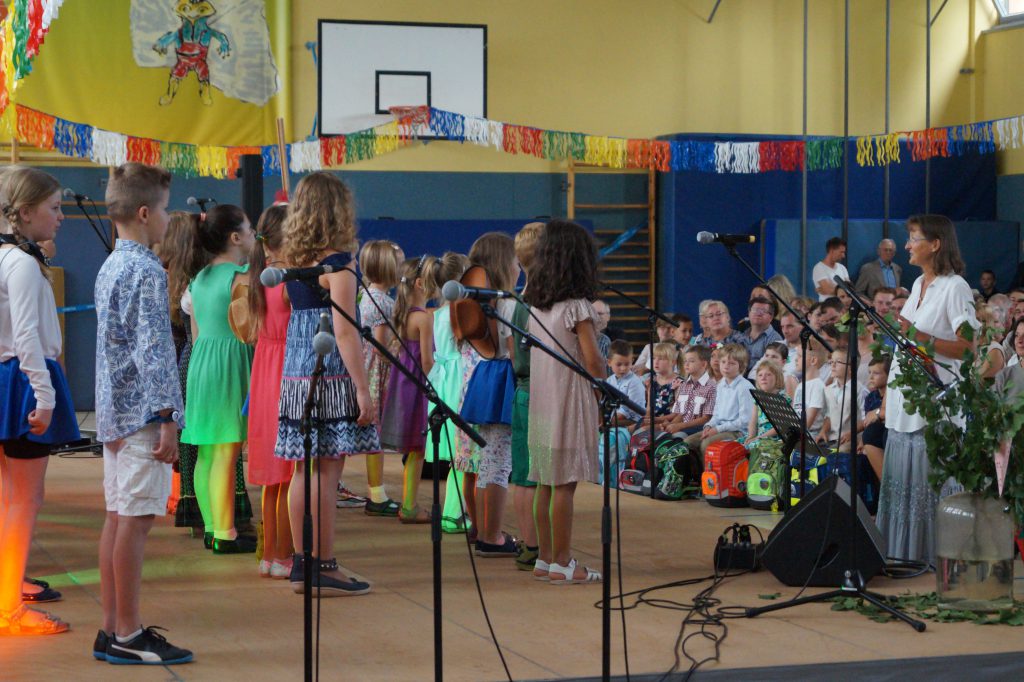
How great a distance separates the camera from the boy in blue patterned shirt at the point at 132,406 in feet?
11.8

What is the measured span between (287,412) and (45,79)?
784cm

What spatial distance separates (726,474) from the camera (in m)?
6.83

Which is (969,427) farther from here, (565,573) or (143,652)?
(143,652)

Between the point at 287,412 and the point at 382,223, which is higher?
the point at 382,223

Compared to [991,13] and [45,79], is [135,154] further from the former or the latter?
[991,13]

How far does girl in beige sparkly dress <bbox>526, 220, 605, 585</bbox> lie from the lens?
4652 mm

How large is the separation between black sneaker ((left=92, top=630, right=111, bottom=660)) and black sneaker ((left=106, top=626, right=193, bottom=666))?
2cm

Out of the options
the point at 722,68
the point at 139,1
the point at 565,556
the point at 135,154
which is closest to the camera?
the point at 565,556

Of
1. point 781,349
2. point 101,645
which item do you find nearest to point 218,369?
point 101,645

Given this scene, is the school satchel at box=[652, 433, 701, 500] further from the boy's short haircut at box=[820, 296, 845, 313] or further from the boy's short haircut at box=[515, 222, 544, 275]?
the boy's short haircut at box=[515, 222, 544, 275]

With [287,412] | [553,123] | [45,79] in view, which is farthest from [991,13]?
[287,412]

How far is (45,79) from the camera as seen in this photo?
36.4 ft

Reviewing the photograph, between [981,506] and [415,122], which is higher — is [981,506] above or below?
below

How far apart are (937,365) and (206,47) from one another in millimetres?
8685
